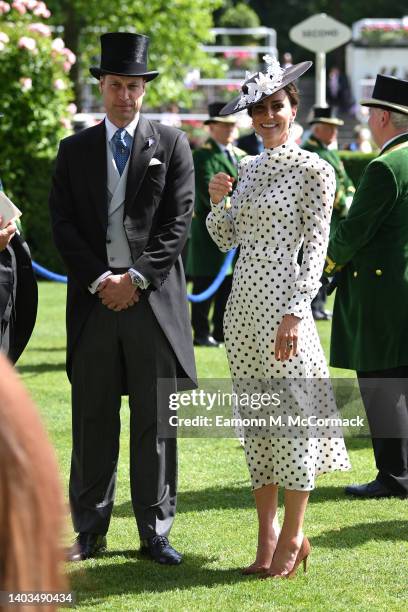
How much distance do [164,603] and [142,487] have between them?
2.25 feet

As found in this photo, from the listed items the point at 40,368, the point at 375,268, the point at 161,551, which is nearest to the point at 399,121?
the point at 375,268

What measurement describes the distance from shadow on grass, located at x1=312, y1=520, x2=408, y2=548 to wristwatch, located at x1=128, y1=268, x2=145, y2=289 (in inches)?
56.8

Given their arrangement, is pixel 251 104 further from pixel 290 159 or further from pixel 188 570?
pixel 188 570

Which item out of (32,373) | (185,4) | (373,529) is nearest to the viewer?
(373,529)

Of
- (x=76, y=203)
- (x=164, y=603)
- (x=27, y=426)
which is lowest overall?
(x=164, y=603)

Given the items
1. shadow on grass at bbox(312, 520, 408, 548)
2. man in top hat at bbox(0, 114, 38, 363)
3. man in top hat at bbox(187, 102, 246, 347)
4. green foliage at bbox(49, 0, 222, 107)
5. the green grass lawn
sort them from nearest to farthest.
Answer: the green grass lawn < man in top hat at bbox(0, 114, 38, 363) < shadow on grass at bbox(312, 520, 408, 548) < man in top hat at bbox(187, 102, 246, 347) < green foliage at bbox(49, 0, 222, 107)

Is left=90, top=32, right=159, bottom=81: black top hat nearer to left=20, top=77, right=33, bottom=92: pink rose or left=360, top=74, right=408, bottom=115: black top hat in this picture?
left=360, top=74, right=408, bottom=115: black top hat

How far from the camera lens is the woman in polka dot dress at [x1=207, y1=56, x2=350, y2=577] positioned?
4434 mm

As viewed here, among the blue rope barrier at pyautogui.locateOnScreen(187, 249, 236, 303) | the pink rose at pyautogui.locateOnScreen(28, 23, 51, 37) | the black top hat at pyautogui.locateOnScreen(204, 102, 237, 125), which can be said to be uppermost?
the black top hat at pyautogui.locateOnScreen(204, 102, 237, 125)

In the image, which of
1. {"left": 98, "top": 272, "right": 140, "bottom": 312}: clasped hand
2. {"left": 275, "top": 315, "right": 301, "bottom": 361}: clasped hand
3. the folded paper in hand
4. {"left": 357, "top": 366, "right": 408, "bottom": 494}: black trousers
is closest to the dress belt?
{"left": 275, "top": 315, "right": 301, "bottom": 361}: clasped hand

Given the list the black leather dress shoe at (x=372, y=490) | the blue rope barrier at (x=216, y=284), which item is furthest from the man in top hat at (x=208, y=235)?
the black leather dress shoe at (x=372, y=490)

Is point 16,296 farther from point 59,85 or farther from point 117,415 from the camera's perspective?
point 59,85

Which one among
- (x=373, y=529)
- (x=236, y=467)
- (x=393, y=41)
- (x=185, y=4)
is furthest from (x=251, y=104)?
A: (x=393, y=41)

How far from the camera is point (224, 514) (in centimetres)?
565
